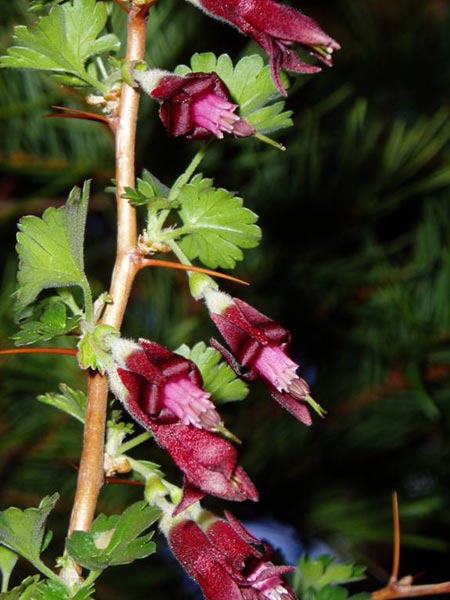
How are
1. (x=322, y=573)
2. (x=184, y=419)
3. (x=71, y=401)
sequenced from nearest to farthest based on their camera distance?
1. (x=184, y=419)
2. (x=71, y=401)
3. (x=322, y=573)

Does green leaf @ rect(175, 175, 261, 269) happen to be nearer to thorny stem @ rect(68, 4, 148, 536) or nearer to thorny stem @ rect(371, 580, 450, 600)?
thorny stem @ rect(68, 4, 148, 536)

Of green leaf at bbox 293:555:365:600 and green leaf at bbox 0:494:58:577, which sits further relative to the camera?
green leaf at bbox 293:555:365:600

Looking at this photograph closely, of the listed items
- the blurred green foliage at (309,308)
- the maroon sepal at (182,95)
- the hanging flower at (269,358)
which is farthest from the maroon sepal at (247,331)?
the blurred green foliage at (309,308)

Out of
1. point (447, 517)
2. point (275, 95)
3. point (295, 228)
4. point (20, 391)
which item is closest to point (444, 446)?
point (447, 517)

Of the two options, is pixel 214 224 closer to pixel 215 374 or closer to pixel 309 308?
pixel 215 374

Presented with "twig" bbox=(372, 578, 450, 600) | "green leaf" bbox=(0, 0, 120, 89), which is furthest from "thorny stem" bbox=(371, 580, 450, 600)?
"green leaf" bbox=(0, 0, 120, 89)

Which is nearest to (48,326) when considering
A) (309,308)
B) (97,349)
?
(97,349)
